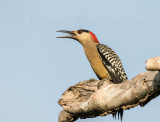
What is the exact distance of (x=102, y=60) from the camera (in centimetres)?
1020

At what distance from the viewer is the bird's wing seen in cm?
977

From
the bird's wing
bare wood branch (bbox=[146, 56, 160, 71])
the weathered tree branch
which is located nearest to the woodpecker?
the bird's wing

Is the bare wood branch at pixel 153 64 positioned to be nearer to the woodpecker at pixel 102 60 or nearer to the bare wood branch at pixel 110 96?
the bare wood branch at pixel 110 96

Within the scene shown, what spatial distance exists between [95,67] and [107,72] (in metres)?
0.41

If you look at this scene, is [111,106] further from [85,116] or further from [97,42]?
[97,42]

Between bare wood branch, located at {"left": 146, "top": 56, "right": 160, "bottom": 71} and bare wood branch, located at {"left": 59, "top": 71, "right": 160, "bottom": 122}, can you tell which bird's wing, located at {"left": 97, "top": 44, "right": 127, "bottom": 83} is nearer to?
bare wood branch, located at {"left": 59, "top": 71, "right": 160, "bottom": 122}

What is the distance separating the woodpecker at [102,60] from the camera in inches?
389

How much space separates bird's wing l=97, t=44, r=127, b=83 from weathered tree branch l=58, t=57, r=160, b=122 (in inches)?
89.9

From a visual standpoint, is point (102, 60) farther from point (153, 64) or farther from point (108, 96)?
point (153, 64)

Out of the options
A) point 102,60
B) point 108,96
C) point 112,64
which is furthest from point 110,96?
point 102,60

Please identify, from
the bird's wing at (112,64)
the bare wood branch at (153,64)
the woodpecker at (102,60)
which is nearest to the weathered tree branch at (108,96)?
the bare wood branch at (153,64)

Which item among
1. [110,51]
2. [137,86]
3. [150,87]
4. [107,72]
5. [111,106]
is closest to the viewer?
[150,87]

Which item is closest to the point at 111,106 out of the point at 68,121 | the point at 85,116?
the point at 85,116

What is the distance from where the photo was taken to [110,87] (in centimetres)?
590
